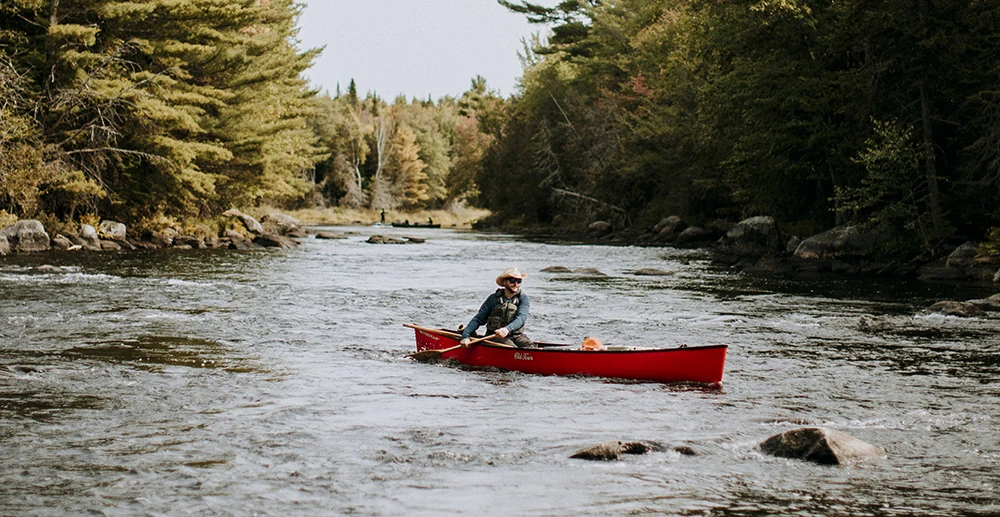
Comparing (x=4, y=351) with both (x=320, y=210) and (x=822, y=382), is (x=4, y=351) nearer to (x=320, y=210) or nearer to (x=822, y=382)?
(x=822, y=382)

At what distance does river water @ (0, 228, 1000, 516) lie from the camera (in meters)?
6.96

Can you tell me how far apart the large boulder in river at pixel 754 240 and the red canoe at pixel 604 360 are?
22.7 meters

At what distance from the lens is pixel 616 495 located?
6.97 meters

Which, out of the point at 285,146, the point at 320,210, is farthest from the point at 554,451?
Answer: the point at 320,210

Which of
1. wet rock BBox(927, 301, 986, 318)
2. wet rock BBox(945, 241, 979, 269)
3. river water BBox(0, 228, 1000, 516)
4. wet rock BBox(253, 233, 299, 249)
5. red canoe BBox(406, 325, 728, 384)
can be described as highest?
wet rock BBox(945, 241, 979, 269)

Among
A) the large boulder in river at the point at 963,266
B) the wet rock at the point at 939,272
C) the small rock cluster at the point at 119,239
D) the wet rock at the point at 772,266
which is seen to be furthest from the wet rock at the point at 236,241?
the large boulder in river at the point at 963,266

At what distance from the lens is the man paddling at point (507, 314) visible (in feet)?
39.6

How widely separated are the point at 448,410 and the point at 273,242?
30.1 m

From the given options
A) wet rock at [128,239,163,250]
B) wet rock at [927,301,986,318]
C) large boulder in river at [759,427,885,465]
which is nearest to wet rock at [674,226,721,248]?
wet rock at [128,239,163,250]

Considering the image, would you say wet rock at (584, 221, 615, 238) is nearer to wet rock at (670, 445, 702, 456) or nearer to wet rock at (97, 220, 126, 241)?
wet rock at (97, 220, 126, 241)

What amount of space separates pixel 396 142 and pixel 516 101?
96.6 feet

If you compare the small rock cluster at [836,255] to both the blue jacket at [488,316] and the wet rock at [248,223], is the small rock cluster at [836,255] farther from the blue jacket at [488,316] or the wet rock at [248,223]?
the wet rock at [248,223]

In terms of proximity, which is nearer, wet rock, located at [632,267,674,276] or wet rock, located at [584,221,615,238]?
wet rock, located at [632,267,674,276]

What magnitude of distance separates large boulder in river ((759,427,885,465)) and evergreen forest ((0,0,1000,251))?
17.9m
